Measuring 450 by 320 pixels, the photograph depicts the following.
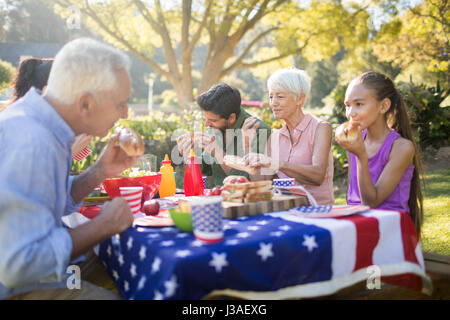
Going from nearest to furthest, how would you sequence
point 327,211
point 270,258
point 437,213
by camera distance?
1. point 270,258
2. point 327,211
3. point 437,213

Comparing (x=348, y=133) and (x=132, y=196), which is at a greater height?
(x=348, y=133)

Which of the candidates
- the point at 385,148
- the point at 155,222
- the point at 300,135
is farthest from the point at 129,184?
the point at 385,148

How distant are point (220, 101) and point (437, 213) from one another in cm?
422

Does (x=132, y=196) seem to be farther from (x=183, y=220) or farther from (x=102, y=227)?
(x=183, y=220)

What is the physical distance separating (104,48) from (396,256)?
5.16 ft

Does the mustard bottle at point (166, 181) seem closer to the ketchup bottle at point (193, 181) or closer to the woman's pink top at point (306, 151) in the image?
the ketchup bottle at point (193, 181)

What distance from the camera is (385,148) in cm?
233

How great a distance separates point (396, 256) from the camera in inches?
66.2

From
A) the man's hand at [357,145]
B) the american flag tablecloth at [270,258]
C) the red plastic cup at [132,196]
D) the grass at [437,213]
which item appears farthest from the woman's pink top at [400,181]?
the red plastic cup at [132,196]

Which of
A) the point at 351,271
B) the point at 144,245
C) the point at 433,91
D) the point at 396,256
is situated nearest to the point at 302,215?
the point at 351,271

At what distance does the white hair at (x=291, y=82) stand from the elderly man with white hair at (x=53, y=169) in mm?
1451

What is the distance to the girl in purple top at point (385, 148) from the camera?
2207 millimetres

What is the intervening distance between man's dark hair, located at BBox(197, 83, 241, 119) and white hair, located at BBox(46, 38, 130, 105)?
1.54 metres
